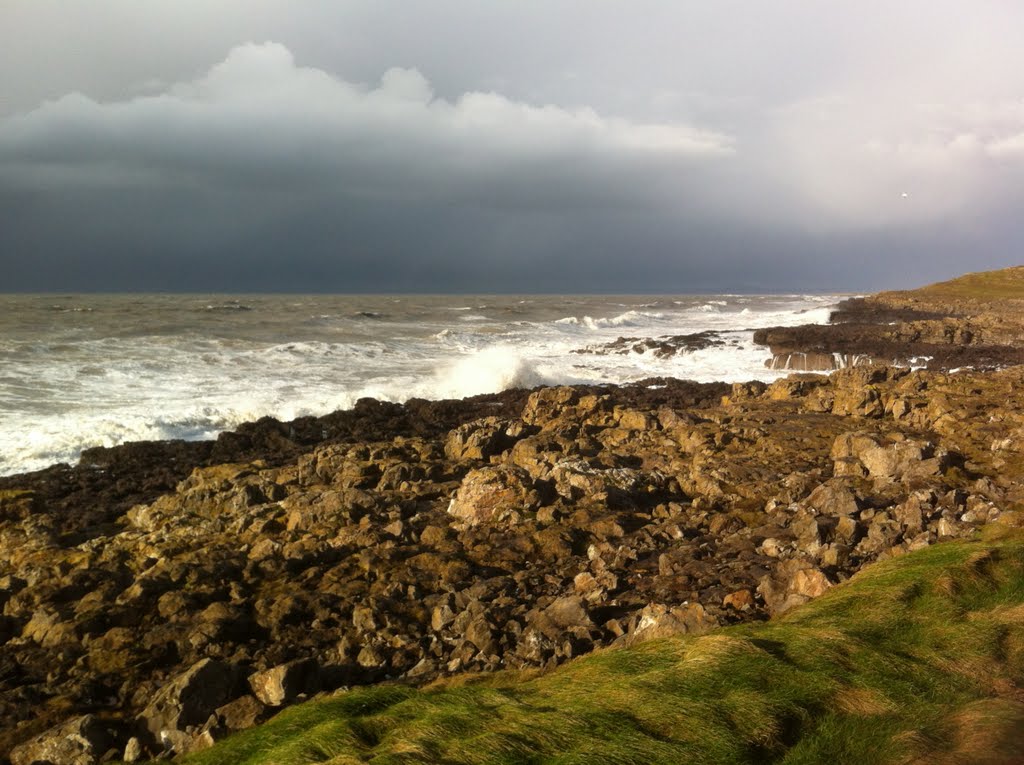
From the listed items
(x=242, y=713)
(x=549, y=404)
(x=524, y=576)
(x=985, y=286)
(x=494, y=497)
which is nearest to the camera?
(x=242, y=713)

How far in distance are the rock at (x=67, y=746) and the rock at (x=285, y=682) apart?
1.19 m

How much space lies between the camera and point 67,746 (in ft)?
18.7

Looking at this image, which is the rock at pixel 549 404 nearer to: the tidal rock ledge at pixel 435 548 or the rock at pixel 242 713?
the tidal rock ledge at pixel 435 548

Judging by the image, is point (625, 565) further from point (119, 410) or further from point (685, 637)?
point (119, 410)

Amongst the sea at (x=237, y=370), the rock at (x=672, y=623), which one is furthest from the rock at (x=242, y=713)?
the sea at (x=237, y=370)

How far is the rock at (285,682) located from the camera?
6.11 meters

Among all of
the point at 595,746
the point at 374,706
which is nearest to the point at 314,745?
the point at 374,706

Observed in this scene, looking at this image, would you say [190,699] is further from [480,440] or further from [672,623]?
[480,440]

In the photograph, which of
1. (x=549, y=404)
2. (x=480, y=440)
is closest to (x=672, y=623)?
(x=480, y=440)

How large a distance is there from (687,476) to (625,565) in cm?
328

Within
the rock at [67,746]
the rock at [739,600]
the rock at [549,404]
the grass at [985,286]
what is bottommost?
the rock at [67,746]

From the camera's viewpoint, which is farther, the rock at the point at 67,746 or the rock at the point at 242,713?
the rock at the point at 242,713

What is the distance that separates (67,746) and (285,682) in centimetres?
169

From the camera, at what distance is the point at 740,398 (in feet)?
61.1
